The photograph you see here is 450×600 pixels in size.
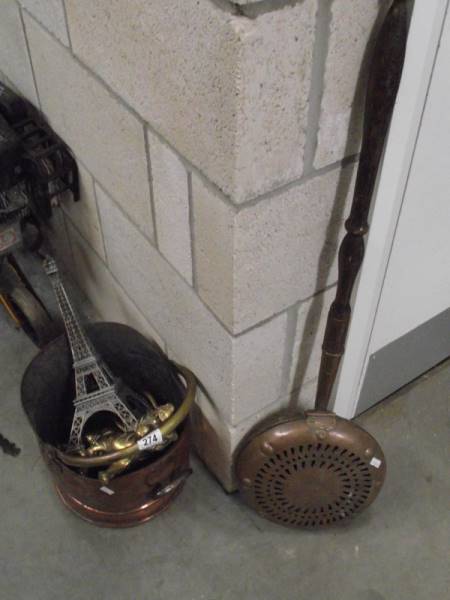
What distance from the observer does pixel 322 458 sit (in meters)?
1.25

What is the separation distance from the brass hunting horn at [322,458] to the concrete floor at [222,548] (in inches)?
3.0

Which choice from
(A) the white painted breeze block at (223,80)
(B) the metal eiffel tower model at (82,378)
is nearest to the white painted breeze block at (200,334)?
(B) the metal eiffel tower model at (82,378)

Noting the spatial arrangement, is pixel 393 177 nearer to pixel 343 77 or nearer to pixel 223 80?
pixel 343 77

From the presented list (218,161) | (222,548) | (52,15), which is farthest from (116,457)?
(52,15)

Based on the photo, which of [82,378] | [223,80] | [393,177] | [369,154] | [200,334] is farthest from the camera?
[82,378]

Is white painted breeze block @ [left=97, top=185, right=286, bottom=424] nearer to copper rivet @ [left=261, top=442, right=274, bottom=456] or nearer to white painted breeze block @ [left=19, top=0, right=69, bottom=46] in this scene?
copper rivet @ [left=261, top=442, right=274, bottom=456]

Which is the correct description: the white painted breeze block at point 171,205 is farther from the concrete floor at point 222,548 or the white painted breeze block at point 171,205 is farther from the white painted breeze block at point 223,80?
the concrete floor at point 222,548

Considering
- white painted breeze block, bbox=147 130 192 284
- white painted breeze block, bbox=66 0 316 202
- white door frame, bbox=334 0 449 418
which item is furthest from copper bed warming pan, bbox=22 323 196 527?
white painted breeze block, bbox=66 0 316 202

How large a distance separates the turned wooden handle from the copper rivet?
0.18 meters

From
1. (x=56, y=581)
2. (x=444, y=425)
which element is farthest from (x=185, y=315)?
(x=444, y=425)

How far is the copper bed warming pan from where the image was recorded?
1.25 meters

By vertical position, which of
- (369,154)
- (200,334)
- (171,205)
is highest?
(369,154)

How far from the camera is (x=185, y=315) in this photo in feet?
4.09

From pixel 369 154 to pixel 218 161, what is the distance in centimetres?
22
